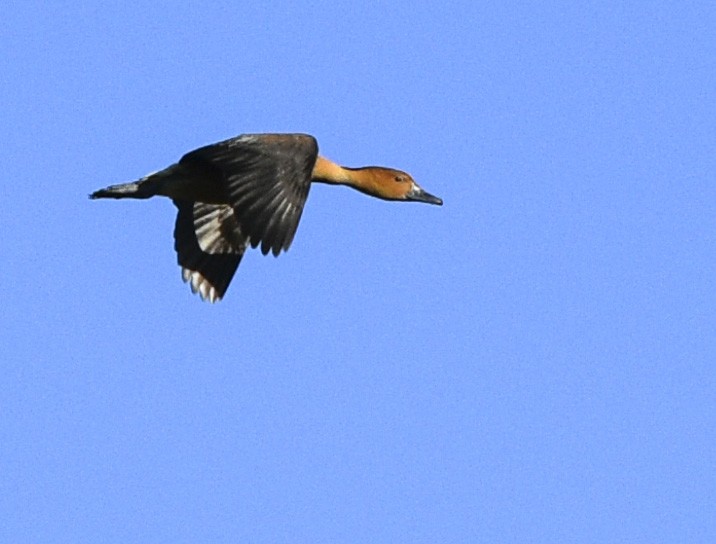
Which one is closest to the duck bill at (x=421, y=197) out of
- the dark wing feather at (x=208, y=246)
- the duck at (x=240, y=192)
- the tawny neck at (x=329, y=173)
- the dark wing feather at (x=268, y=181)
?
the duck at (x=240, y=192)

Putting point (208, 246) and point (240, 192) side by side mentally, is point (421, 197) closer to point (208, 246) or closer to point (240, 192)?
point (208, 246)

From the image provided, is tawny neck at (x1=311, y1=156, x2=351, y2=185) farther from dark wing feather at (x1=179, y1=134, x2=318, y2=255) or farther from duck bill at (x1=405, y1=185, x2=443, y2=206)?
dark wing feather at (x1=179, y1=134, x2=318, y2=255)

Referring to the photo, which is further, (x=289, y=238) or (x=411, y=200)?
(x=411, y=200)

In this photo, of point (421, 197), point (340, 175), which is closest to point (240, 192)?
point (340, 175)

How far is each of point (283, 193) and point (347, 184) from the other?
3.03 metres

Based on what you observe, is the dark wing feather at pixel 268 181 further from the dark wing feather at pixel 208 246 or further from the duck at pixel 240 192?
the dark wing feather at pixel 208 246

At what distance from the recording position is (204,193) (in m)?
18.1

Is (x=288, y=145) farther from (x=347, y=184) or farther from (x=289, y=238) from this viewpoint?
(x=347, y=184)

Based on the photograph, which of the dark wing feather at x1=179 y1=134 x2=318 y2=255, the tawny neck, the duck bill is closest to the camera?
the dark wing feather at x1=179 y1=134 x2=318 y2=255

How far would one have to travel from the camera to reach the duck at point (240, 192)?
1630 centimetres

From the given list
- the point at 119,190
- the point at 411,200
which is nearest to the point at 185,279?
the point at 119,190

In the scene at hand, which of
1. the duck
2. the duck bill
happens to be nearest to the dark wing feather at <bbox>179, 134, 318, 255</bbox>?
the duck

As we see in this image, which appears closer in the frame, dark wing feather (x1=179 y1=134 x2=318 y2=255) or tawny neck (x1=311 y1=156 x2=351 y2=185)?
dark wing feather (x1=179 y1=134 x2=318 y2=255)

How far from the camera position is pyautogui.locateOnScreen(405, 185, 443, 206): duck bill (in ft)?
64.7
